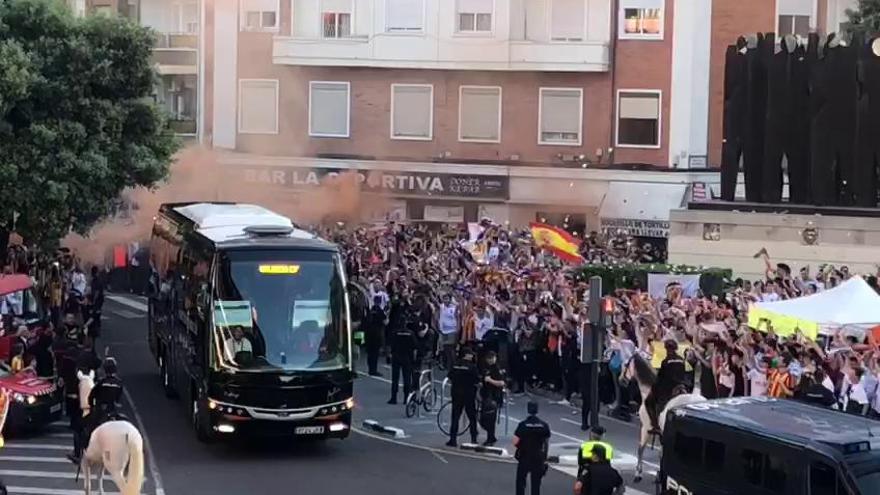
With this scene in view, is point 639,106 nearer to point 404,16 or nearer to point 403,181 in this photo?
point 403,181

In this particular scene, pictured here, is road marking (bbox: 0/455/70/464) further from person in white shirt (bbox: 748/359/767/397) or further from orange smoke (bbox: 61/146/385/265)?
orange smoke (bbox: 61/146/385/265)

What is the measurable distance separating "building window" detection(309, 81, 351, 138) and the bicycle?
26.2 m

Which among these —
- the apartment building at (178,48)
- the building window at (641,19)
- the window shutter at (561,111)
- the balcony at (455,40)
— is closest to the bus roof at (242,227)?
the balcony at (455,40)

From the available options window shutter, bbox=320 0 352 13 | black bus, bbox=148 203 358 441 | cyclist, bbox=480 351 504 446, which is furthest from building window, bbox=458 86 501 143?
black bus, bbox=148 203 358 441

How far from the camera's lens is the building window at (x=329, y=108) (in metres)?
51.8

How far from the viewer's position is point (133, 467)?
17.6 metres

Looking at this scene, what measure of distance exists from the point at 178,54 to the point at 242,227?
30.5m

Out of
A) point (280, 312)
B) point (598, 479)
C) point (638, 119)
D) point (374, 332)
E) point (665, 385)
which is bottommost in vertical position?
point (374, 332)

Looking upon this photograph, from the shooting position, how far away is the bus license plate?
72.0ft

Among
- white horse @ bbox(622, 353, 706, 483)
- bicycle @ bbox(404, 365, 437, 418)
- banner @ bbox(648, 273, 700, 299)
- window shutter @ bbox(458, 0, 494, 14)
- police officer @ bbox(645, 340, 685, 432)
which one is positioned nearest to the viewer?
white horse @ bbox(622, 353, 706, 483)

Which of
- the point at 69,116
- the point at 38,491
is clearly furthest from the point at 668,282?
the point at 38,491

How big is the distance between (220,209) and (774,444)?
14.0 meters

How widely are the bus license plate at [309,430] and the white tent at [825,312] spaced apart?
7.57m

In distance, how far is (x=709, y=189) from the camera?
48125mm
